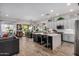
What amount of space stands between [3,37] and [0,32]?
0.59 ft

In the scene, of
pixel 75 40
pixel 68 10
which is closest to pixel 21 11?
pixel 68 10

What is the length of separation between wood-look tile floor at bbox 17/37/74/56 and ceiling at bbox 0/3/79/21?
704 mm

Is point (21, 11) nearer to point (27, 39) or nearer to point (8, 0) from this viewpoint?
point (8, 0)

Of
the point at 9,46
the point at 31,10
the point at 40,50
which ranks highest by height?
the point at 31,10

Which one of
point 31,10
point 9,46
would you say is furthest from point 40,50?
point 31,10

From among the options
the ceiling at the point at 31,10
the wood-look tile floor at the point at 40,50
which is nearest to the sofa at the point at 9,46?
the wood-look tile floor at the point at 40,50

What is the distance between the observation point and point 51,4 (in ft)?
10.5

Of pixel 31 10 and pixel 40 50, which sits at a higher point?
pixel 31 10

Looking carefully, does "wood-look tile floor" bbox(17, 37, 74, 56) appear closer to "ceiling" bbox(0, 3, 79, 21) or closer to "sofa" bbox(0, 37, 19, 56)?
"sofa" bbox(0, 37, 19, 56)

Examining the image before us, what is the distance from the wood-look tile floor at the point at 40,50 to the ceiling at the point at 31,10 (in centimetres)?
70

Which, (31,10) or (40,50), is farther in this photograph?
(40,50)

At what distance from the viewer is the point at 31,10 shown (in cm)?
327

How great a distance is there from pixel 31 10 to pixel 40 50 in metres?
1.25

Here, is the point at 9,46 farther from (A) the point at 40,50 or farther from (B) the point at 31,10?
(B) the point at 31,10
